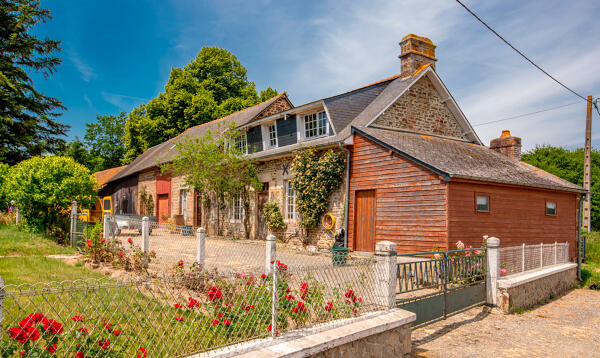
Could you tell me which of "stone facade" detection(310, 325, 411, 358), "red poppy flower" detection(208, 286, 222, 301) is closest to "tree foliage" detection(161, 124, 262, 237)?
"stone facade" detection(310, 325, 411, 358)

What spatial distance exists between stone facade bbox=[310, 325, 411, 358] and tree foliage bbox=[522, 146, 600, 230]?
1221 inches

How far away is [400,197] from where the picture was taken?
11.6m

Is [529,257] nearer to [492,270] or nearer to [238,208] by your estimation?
[492,270]

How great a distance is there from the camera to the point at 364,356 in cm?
479

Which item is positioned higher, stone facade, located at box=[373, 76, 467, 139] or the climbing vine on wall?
stone facade, located at box=[373, 76, 467, 139]

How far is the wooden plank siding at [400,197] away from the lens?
1066cm

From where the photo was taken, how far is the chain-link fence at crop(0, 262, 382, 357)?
9.80 feet

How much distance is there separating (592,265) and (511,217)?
6838 millimetres

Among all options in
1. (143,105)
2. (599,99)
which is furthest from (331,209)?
(143,105)

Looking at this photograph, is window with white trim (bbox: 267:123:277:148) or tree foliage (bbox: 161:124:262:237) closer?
tree foliage (bbox: 161:124:262:237)

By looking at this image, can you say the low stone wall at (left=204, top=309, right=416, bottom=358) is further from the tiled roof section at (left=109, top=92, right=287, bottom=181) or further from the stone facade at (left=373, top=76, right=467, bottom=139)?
the tiled roof section at (left=109, top=92, right=287, bottom=181)

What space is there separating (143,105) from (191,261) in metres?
32.7

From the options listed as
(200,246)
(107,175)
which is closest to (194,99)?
(107,175)

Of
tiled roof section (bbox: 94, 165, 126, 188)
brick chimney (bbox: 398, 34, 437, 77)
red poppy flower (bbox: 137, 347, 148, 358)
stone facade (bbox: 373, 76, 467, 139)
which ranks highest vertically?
brick chimney (bbox: 398, 34, 437, 77)
